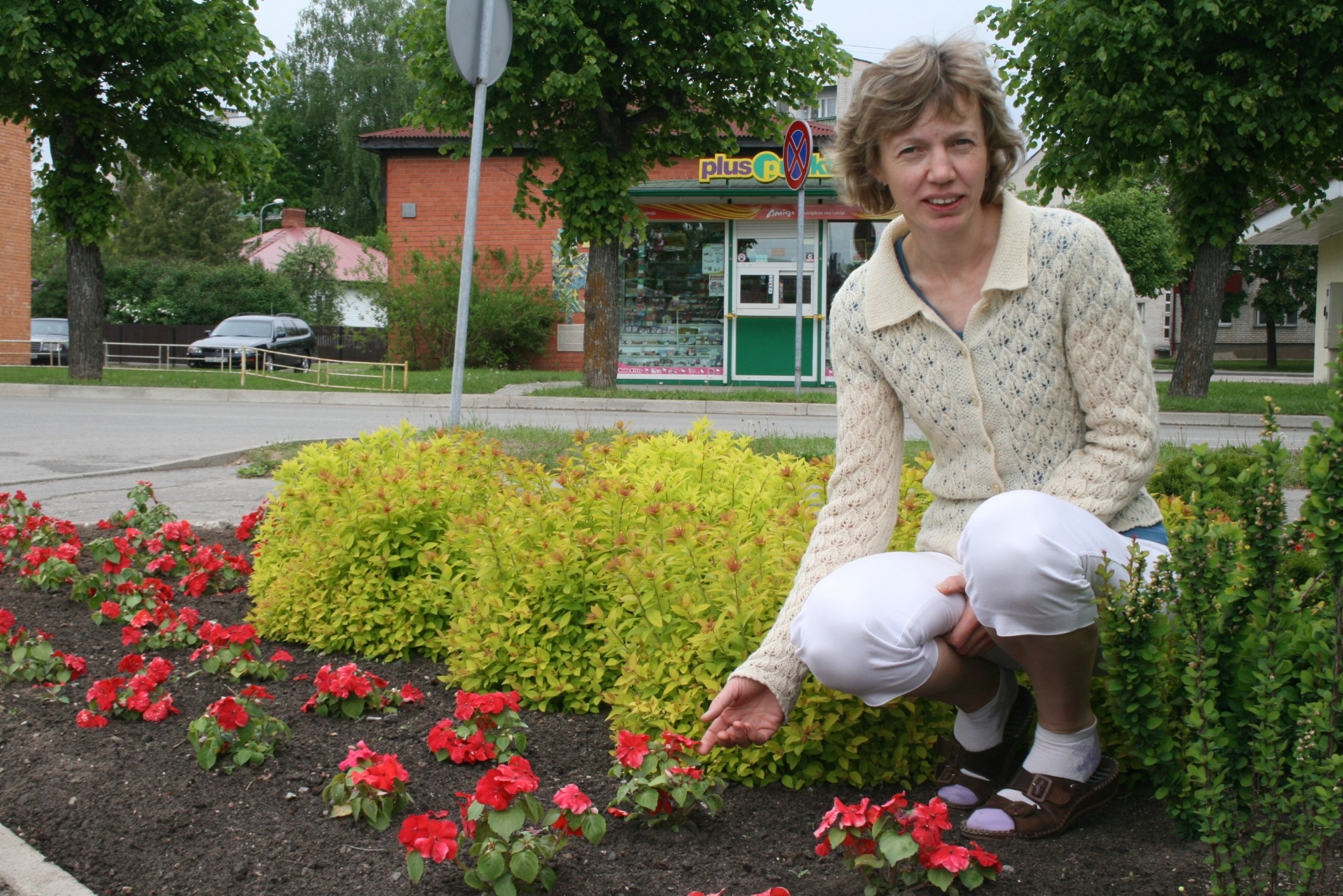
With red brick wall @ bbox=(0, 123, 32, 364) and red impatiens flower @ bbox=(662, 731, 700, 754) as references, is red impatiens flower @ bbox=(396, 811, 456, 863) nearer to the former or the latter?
red impatiens flower @ bbox=(662, 731, 700, 754)

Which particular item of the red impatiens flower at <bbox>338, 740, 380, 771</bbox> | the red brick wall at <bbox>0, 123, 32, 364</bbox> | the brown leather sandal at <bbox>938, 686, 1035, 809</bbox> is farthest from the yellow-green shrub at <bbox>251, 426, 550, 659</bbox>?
the red brick wall at <bbox>0, 123, 32, 364</bbox>

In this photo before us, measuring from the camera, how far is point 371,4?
49719 millimetres

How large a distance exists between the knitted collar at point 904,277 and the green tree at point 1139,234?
4508cm

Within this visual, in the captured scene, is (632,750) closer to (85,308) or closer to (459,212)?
(85,308)

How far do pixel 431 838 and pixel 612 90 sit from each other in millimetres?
15497

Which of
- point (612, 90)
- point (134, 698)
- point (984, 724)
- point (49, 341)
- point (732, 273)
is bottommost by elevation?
point (134, 698)

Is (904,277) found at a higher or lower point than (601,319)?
lower

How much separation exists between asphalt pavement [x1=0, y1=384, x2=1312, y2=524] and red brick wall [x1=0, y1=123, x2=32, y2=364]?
48.2 ft

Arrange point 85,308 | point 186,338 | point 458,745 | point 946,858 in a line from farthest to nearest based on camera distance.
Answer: point 186,338 < point 85,308 < point 458,745 < point 946,858

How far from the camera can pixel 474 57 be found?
6363 millimetres

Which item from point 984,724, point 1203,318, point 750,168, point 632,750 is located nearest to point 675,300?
point 750,168

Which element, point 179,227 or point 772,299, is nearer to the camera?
point 772,299

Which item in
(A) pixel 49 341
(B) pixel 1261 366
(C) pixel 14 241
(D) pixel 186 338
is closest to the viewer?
(C) pixel 14 241

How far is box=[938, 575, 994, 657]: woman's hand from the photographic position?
2.32 m
